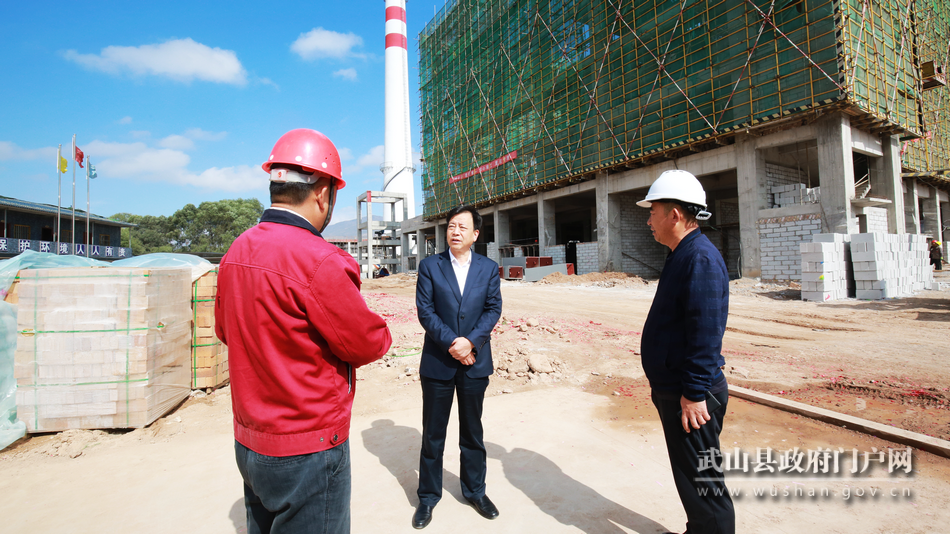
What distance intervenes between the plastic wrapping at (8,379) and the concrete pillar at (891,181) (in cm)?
2290

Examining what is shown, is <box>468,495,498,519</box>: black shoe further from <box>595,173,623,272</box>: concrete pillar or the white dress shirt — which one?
<box>595,173,623,272</box>: concrete pillar

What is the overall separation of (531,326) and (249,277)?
6.80 m

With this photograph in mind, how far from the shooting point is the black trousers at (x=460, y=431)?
2436 mm

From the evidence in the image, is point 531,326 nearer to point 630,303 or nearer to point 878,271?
point 630,303

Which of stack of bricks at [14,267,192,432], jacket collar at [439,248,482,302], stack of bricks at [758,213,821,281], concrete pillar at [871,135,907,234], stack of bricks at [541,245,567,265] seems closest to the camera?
jacket collar at [439,248,482,302]

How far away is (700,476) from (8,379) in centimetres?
517

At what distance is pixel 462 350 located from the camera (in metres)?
2.43

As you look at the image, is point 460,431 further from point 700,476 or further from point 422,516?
point 700,476

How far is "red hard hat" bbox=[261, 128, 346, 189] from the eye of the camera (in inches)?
53.6

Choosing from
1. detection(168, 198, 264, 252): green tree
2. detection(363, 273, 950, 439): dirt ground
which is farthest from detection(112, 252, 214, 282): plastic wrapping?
detection(168, 198, 264, 252): green tree

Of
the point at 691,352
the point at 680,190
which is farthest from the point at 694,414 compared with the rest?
Result: the point at 680,190

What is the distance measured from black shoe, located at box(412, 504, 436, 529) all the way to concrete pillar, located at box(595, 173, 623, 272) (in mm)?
20059

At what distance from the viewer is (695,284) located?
175 cm

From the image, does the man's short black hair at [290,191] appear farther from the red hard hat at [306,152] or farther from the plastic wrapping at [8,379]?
the plastic wrapping at [8,379]
